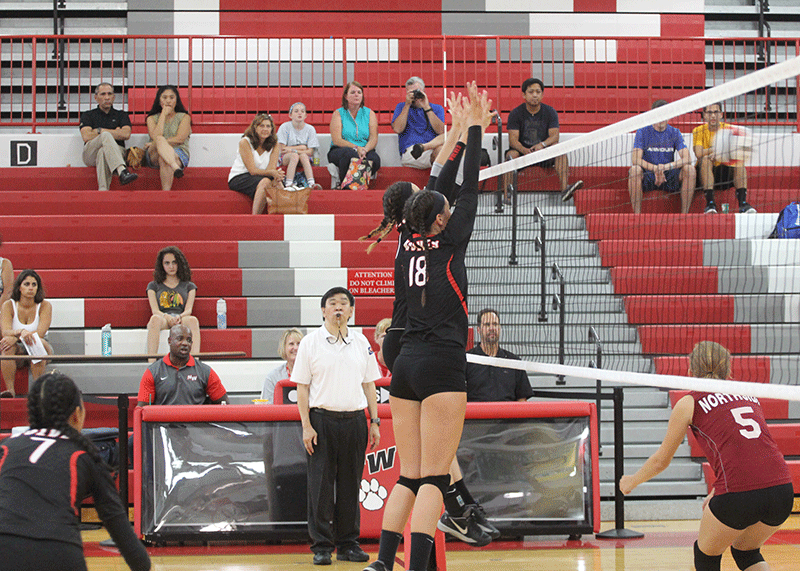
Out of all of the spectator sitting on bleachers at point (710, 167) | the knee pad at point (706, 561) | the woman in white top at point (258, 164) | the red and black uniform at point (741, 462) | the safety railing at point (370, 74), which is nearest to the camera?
the red and black uniform at point (741, 462)

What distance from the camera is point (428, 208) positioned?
13.2ft

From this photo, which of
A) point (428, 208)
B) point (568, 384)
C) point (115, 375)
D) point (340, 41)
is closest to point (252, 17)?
point (340, 41)

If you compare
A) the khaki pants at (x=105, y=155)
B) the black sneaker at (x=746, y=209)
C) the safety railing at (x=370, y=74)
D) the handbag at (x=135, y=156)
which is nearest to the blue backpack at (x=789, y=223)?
the black sneaker at (x=746, y=209)

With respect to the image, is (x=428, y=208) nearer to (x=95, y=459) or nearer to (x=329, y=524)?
(x=95, y=459)

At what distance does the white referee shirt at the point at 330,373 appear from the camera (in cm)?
632

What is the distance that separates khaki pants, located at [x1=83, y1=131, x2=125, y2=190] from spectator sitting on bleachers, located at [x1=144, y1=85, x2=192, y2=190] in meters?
0.40

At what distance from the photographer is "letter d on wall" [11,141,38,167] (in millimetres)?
11375

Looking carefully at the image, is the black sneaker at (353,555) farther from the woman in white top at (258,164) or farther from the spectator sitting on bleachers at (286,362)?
the woman in white top at (258,164)

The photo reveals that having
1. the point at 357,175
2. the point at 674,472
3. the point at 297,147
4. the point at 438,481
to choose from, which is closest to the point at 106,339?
the point at 297,147

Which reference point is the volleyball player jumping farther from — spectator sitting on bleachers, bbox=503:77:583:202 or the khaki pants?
the khaki pants

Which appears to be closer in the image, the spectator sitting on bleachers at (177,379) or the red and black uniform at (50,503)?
the red and black uniform at (50,503)

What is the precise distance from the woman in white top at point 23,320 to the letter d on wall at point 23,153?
3302mm

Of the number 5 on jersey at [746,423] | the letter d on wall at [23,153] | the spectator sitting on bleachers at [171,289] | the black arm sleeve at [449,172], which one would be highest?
the letter d on wall at [23,153]

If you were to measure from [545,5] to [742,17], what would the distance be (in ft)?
10.9
